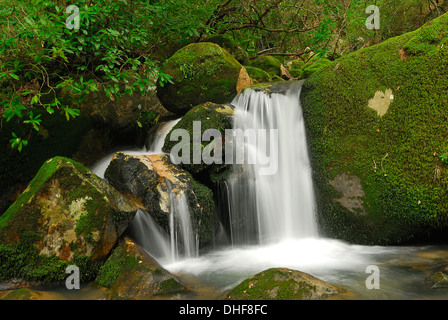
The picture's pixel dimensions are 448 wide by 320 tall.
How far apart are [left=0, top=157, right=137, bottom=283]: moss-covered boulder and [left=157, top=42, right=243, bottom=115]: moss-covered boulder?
11.0 feet

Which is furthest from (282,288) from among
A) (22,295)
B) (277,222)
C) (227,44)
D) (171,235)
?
(227,44)

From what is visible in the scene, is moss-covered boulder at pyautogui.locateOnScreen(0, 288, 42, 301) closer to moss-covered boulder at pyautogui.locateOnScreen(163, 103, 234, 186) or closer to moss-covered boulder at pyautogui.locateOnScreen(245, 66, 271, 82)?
moss-covered boulder at pyautogui.locateOnScreen(163, 103, 234, 186)

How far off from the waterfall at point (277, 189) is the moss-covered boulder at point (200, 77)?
1210mm

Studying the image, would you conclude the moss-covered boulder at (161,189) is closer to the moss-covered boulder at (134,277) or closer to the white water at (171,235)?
the white water at (171,235)

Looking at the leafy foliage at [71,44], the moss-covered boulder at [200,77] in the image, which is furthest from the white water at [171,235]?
the moss-covered boulder at [200,77]

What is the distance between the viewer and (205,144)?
18.0ft

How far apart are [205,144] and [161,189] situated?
1170mm

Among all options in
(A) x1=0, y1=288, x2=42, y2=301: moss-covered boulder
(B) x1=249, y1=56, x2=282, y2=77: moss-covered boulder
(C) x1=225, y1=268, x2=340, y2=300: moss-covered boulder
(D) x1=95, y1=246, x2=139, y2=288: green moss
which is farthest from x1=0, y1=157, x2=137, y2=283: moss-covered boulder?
(B) x1=249, y1=56, x2=282, y2=77: moss-covered boulder

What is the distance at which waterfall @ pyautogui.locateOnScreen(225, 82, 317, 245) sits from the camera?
5324 millimetres

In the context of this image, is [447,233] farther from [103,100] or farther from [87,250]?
[103,100]

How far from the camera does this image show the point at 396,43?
520 cm

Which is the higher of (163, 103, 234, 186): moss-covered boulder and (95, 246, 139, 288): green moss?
(163, 103, 234, 186): moss-covered boulder

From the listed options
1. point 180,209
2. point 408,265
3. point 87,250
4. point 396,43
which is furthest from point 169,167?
point 396,43

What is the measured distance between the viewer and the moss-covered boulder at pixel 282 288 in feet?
9.86
